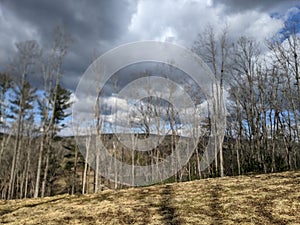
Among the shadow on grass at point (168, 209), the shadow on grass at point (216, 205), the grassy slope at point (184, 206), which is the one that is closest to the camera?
the shadow on grass at point (216, 205)

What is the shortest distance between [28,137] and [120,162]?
11.8 meters

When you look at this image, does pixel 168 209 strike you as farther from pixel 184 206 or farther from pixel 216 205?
pixel 216 205

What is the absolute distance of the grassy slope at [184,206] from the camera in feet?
23.9

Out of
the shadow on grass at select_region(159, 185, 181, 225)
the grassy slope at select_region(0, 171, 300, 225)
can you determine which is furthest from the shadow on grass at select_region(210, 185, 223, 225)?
the shadow on grass at select_region(159, 185, 181, 225)

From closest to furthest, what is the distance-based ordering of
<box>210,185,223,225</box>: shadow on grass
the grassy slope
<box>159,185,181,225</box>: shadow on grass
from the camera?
<box>210,185,223,225</box>: shadow on grass, the grassy slope, <box>159,185,181,225</box>: shadow on grass

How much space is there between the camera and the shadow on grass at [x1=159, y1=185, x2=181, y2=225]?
7.43 m

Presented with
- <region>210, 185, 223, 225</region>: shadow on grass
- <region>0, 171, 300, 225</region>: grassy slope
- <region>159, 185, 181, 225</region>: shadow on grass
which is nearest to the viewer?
<region>210, 185, 223, 225</region>: shadow on grass

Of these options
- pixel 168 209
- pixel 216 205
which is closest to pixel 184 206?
pixel 168 209

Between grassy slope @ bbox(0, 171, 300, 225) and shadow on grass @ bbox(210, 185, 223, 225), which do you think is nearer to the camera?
shadow on grass @ bbox(210, 185, 223, 225)

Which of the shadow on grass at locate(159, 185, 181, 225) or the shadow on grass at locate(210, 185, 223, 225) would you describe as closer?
the shadow on grass at locate(210, 185, 223, 225)

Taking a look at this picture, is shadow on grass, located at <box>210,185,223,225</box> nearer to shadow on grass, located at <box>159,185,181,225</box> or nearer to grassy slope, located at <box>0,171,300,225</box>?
grassy slope, located at <box>0,171,300,225</box>

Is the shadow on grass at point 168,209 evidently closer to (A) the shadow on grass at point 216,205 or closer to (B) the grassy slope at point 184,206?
(B) the grassy slope at point 184,206

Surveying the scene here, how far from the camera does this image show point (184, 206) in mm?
8680

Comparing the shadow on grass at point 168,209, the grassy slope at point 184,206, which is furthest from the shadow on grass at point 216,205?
the shadow on grass at point 168,209
